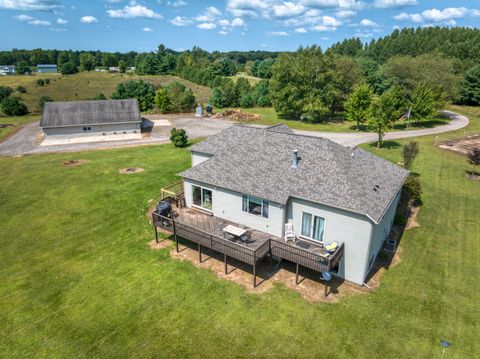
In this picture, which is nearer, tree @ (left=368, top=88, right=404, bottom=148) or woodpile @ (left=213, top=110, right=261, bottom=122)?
tree @ (left=368, top=88, right=404, bottom=148)

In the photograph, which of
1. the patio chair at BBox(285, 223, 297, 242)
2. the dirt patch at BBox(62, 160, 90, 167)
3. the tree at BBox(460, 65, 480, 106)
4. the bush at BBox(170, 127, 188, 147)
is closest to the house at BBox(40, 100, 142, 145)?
the bush at BBox(170, 127, 188, 147)

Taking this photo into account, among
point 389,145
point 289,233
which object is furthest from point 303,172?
point 389,145

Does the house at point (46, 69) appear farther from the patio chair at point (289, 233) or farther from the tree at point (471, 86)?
the patio chair at point (289, 233)

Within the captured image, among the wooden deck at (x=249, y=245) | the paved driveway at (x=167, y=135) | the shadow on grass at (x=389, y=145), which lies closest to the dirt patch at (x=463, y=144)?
the paved driveway at (x=167, y=135)

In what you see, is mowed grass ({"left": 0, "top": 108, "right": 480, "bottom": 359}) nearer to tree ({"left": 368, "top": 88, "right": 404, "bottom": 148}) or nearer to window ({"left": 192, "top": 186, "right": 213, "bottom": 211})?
window ({"left": 192, "top": 186, "right": 213, "bottom": 211})

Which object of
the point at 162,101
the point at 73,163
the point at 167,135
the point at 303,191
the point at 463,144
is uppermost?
the point at 162,101

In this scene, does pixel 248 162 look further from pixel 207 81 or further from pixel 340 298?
pixel 207 81

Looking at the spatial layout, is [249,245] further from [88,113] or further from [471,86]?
[471,86]
